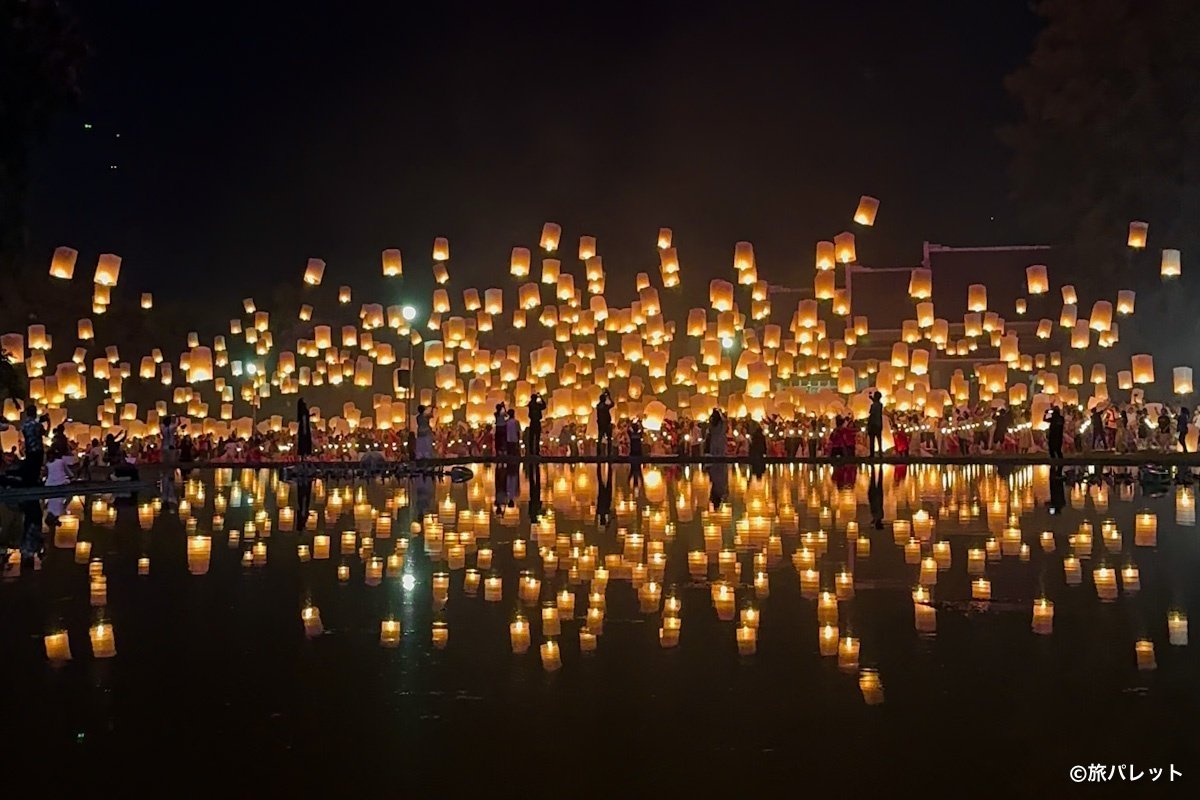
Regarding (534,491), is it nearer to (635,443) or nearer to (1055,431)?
(1055,431)

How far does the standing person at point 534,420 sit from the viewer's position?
31953 millimetres

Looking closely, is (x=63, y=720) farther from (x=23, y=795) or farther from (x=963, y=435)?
(x=963, y=435)

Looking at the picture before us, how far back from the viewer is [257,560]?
10836 millimetres

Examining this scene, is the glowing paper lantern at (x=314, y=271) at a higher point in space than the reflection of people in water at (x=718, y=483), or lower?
higher

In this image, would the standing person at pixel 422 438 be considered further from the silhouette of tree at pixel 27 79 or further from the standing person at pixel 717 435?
the silhouette of tree at pixel 27 79

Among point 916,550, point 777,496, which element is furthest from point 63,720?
point 777,496

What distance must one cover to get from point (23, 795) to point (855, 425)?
3084 centimetres

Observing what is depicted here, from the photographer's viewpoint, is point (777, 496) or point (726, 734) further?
point (777, 496)

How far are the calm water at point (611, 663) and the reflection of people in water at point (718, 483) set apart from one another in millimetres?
4493

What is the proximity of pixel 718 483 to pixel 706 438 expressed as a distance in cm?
1330

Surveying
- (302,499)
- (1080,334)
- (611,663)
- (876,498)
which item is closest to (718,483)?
(876,498)

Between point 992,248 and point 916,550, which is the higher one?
point 992,248

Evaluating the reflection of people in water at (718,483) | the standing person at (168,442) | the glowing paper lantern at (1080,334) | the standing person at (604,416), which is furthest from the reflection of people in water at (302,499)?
the glowing paper lantern at (1080,334)

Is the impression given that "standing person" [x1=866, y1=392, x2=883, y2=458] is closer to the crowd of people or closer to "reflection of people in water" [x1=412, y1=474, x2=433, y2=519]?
the crowd of people
